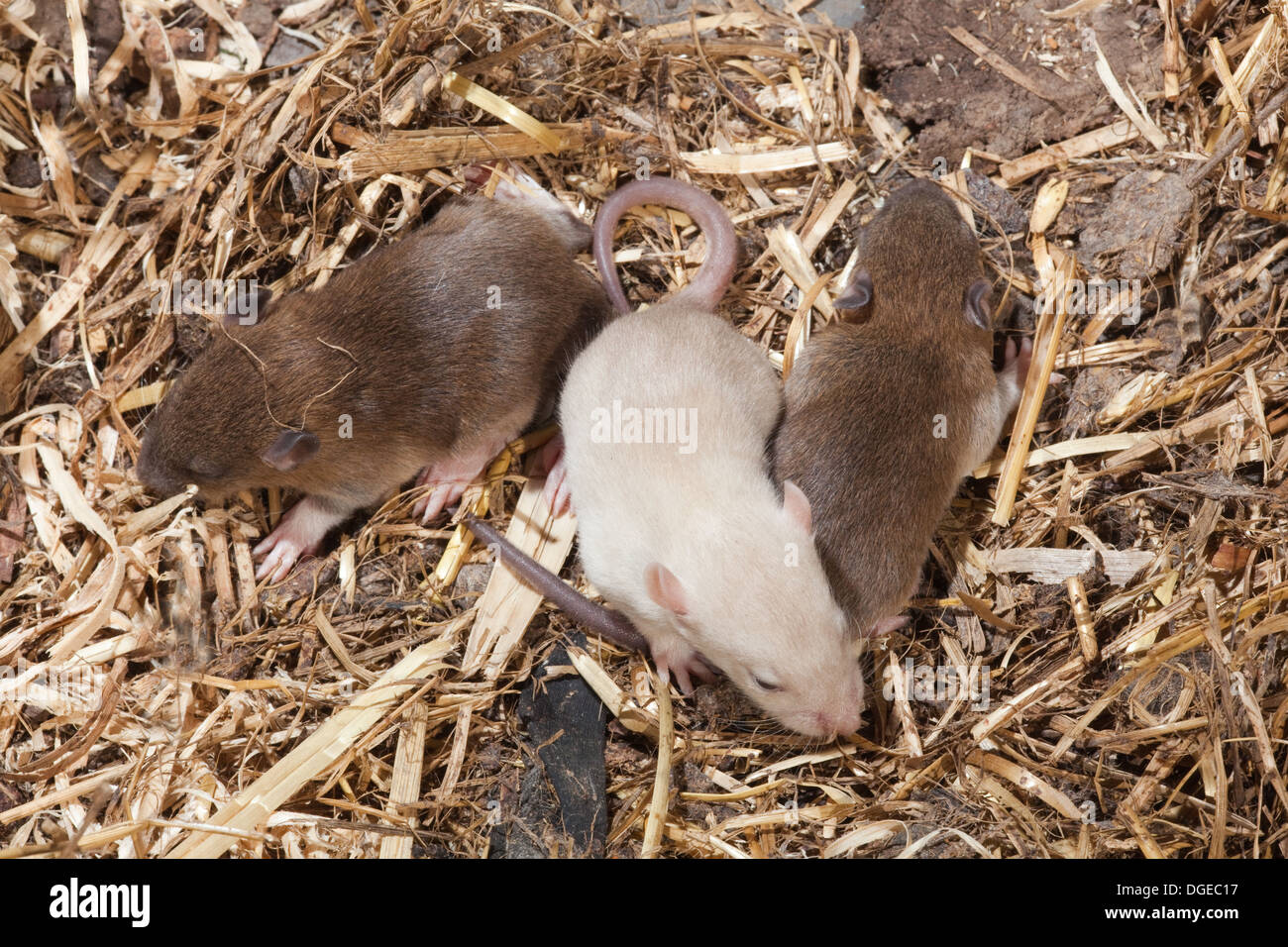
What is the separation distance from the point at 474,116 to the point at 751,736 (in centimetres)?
345

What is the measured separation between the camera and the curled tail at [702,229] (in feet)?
16.2

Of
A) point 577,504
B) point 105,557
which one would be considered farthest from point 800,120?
point 105,557

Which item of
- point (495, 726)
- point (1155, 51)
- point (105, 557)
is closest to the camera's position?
point (495, 726)

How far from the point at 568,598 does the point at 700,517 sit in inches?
34.7

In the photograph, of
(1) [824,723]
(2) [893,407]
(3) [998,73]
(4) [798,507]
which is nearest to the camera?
(4) [798,507]

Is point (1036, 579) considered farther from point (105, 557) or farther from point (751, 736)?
point (105, 557)

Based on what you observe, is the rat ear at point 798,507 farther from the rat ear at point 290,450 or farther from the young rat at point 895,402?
the rat ear at point 290,450

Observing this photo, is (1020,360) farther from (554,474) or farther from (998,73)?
(554,474)

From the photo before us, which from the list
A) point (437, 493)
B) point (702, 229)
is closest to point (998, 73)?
point (702, 229)

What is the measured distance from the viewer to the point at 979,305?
4562mm

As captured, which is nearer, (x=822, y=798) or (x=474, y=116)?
(x=822, y=798)

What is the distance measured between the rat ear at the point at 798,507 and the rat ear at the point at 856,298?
3.47ft
